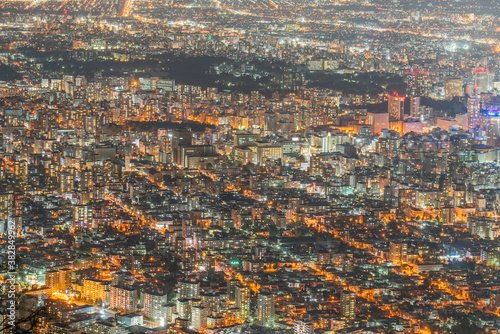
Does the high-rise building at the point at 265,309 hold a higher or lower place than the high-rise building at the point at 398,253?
higher

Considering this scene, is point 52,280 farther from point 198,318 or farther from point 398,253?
point 398,253

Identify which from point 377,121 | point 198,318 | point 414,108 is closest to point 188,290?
point 198,318

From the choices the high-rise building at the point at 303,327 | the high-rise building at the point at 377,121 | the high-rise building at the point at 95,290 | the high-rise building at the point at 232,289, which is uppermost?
the high-rise building at the point at 303,327

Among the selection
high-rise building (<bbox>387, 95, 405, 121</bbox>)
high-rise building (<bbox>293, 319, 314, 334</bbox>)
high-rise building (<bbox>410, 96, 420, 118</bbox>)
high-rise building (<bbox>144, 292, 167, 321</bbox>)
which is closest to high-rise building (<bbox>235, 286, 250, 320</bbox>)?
high-rise building (<bbox>293, 319, 314, 334</bbox>)

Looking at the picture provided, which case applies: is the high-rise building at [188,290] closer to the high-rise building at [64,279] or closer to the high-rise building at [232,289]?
the high-rise building at [232,289]

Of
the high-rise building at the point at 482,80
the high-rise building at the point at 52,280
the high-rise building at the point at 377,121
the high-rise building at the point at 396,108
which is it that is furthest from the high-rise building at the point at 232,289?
the high-rise building at the point at 482,80

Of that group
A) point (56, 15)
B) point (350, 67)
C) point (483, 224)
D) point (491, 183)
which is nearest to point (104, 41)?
point (56, 15)

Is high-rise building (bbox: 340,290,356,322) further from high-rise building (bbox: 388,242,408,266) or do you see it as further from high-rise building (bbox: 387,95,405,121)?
high-rise building (bbox: 387,95,405,121)
